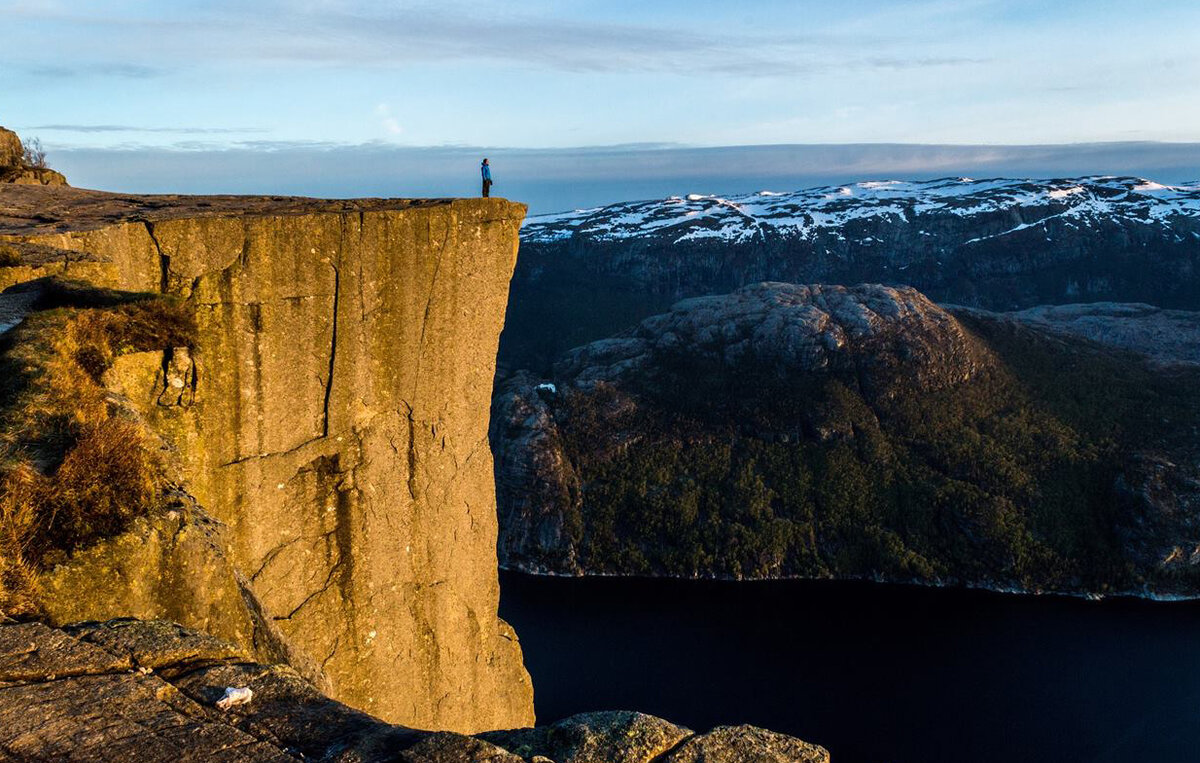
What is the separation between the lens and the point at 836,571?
145 metres

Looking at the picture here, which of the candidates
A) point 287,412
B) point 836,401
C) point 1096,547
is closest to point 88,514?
point 287,412

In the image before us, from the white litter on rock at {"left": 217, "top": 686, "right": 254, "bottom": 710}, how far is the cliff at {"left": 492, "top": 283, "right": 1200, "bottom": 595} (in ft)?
472

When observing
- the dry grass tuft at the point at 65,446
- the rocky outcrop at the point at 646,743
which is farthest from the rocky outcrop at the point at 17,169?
the rocky outcrop at the point at 646,743

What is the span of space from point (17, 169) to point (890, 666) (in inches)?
4112

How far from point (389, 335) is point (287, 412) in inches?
117

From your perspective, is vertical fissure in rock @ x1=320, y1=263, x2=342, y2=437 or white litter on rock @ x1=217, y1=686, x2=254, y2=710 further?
vertical fissure in rock @ x1=320, y1=263, x2=342, y2=437

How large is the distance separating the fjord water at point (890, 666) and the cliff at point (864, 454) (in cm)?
1137

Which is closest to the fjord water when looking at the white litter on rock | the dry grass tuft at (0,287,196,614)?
the dry grass tuft at (0,287,196,614)

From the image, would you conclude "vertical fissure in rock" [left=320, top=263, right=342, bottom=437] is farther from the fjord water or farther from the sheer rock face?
the fjord water

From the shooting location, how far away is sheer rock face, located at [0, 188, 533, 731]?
14797mm

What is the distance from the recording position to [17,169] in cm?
2398

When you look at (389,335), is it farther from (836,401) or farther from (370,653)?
(836,401)

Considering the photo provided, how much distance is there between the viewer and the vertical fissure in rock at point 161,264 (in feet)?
48.3

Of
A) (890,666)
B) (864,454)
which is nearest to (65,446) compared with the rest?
(890,666)
